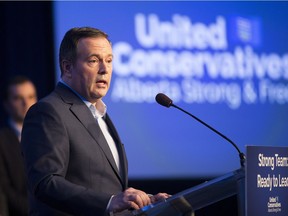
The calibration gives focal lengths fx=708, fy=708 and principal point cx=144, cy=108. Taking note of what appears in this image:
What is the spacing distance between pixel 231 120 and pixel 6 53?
1.95 m

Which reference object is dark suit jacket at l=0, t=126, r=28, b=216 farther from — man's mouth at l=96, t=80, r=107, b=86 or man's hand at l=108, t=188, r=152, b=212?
man's hand at l=108, t=188, r=152, b=212

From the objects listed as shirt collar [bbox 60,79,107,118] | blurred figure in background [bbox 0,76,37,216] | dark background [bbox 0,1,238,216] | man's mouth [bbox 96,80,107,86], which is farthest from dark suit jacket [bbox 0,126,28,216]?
man's mouth [bbox 96,80,107,86]

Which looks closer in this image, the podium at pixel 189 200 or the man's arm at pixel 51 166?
the podium at pixel 189 200

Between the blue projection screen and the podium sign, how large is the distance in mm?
2930

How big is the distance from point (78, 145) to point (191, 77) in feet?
10.0

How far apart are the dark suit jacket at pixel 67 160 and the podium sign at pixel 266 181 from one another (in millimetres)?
543

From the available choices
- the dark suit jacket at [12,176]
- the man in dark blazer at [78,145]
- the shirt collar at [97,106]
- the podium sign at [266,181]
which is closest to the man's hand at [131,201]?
the man in dark blazer at [78,145]

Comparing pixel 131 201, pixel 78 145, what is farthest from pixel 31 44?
pixel 131 201

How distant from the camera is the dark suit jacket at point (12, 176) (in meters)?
4.43

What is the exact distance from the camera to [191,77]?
5.84m

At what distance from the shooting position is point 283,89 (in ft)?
20.4

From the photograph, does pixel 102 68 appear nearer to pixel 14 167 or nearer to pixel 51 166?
pixel 51 166

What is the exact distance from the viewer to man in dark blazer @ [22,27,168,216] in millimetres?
2691

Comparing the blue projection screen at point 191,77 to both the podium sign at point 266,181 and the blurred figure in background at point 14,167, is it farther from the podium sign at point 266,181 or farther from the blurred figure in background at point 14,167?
the podium sign at point 266,181
